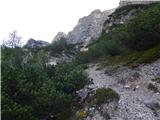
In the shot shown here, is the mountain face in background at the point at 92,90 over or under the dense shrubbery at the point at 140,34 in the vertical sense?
under

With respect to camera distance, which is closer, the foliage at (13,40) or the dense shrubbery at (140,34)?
the dense shrubbery at (140,34)

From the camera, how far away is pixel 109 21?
276 feet

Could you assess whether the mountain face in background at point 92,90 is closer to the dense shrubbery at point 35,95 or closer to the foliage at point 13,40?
the dense shrubbery at point 35,95

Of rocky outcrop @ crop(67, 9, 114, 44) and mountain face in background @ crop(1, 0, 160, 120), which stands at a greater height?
rocky outcrop @ crop(67, 9, 114, 44)

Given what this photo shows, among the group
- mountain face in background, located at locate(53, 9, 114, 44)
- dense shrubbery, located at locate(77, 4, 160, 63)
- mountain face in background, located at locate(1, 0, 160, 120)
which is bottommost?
mountain face in background, located at locate(1, 0, 160, 120)

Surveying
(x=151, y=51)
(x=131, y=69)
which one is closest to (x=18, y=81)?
(x=131, y=69)

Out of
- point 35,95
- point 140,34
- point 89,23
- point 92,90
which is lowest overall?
point 92,90

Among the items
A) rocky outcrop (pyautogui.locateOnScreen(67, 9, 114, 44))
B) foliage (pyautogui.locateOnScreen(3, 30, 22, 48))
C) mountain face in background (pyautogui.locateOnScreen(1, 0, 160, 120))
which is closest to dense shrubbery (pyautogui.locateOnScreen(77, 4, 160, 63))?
mountain face in background (pyautogui.locateOnScreen(1, 0, 160, 120))

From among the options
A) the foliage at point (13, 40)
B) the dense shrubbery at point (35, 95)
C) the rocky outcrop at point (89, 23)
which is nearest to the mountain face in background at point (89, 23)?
the rocky outcrop at point (89, 23)

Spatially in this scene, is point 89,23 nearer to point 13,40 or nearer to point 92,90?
point 13,40

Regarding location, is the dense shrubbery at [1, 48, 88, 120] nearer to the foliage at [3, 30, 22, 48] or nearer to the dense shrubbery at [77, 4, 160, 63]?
the dense shrubbery at [77, 4, 160, 63]

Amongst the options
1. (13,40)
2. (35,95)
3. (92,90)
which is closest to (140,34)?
(92,90)

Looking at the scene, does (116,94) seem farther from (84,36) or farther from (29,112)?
(84,36)

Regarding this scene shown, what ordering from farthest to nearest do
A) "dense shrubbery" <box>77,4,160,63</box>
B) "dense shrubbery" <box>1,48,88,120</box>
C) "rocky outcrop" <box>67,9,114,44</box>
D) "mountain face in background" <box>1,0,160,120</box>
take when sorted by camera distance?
"rocky outcrop" <box>67,9,114,44</box> → "dense shrubbery" <box>77,4,160,63</box> → "mountain face in background" <box>1,0,160,120</box> → "dense shrubbery" <box>1,48,88,120</box>
